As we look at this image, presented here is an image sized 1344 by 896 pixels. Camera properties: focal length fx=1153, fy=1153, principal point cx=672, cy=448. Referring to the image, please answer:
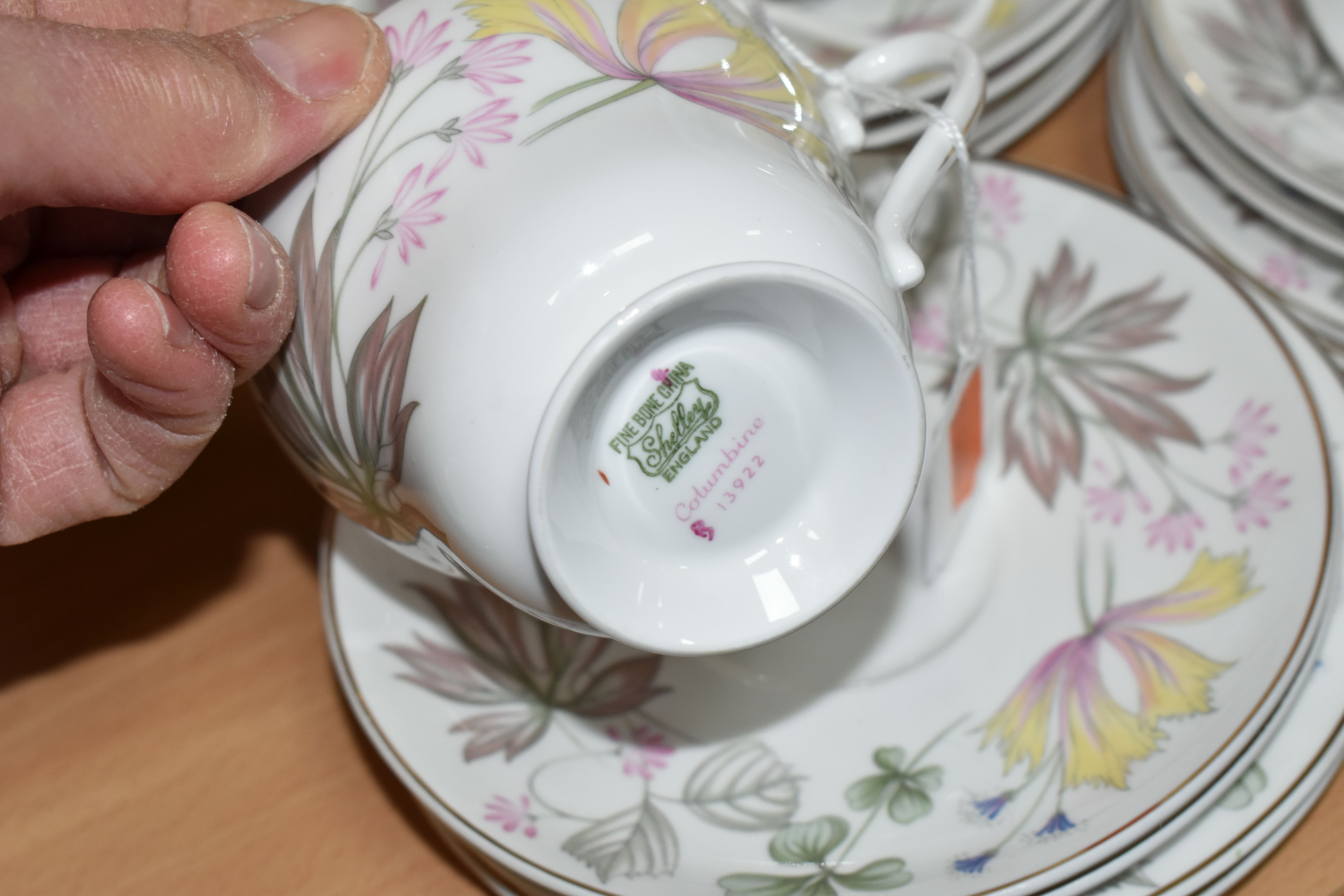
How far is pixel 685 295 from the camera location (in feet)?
1.16

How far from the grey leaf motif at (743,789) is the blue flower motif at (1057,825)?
0.35ft

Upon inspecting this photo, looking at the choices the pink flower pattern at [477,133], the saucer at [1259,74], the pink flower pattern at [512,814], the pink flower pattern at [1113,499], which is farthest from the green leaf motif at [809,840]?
the saucer at [1259,74]

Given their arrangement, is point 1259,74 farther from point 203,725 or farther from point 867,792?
point 203,725

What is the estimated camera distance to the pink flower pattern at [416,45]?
1.38ft

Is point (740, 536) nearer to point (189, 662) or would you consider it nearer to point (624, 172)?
point (624, 172)

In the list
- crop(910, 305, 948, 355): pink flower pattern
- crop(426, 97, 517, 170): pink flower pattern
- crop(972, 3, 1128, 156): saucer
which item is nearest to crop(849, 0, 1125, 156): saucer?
crop(972, 3, 1128, 156): saucer

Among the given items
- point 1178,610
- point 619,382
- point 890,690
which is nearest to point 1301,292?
point 1178,610

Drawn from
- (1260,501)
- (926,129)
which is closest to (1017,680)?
(1260,501)

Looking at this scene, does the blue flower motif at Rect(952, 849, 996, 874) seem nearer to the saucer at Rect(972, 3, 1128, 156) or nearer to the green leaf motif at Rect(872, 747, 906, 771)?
the green leaf motif at Rect(872, 747, 906, 771)

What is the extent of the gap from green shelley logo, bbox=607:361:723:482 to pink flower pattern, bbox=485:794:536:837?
0.19 meters

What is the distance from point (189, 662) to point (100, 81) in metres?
0.34

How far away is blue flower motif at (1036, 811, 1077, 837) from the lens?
48cm

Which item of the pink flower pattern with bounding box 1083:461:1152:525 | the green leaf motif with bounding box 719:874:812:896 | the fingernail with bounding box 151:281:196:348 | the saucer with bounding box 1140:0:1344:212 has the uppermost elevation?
the saucer with bounding box 1140:0:1344:212

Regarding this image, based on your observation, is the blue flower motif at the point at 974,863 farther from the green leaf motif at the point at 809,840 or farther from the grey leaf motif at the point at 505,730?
the grey leaf motif at the point at 505,730
